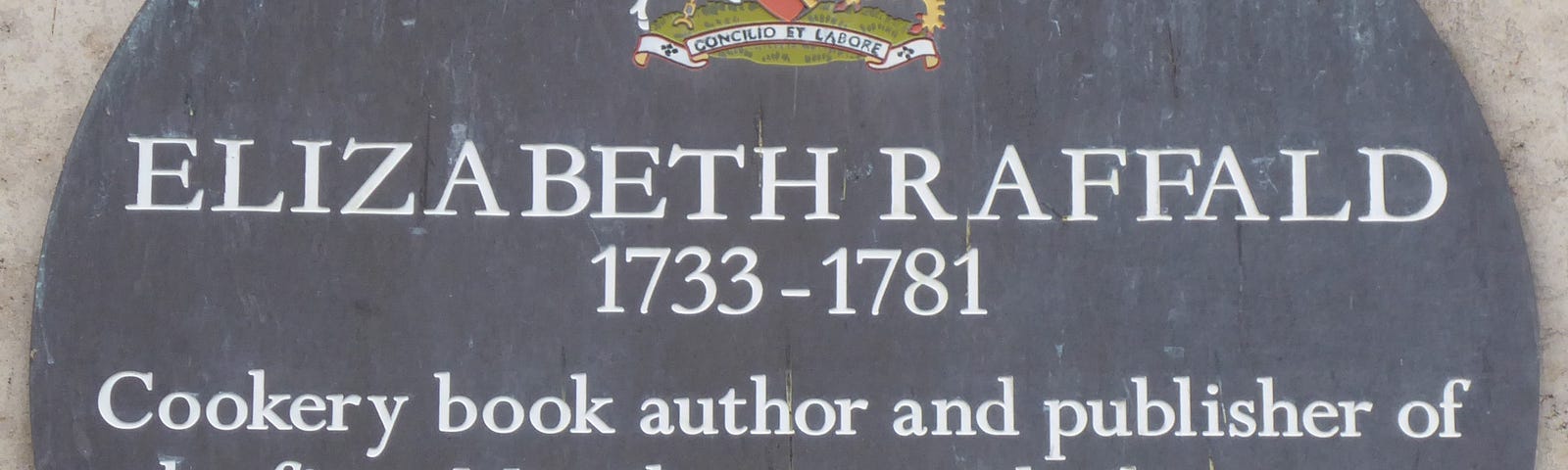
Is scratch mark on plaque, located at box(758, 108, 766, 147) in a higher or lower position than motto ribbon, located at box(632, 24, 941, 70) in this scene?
→ lower

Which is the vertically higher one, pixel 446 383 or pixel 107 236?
pixel 107 236

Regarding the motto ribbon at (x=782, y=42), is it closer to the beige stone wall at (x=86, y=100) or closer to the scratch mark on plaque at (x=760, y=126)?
the scratch mark on plaque at (x=760, y=126)

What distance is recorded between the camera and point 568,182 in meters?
2.75

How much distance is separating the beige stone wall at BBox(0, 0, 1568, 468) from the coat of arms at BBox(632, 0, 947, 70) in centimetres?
99

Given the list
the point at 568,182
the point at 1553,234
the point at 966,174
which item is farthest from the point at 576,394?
the point at 1553,234

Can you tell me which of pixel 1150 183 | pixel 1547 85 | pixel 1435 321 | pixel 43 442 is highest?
pixel 1547 85

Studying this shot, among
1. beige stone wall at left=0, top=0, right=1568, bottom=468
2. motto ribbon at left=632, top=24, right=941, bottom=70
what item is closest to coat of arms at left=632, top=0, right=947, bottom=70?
motto ribbon at left=632, top=24, right=941, bottom=70

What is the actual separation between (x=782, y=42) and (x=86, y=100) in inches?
51.7

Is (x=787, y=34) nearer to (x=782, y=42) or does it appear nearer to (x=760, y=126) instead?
(x=782, y=42)

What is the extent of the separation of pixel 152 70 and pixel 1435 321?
244 centimetres

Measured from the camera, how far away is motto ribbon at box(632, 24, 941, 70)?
278cm

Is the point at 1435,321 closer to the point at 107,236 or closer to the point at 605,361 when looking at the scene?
the point at 605,361

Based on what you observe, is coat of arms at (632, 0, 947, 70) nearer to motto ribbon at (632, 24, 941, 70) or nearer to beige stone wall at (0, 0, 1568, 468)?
motto ribbon at (632, 24, 941, 70)

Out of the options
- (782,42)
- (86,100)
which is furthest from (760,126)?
(86,100)
